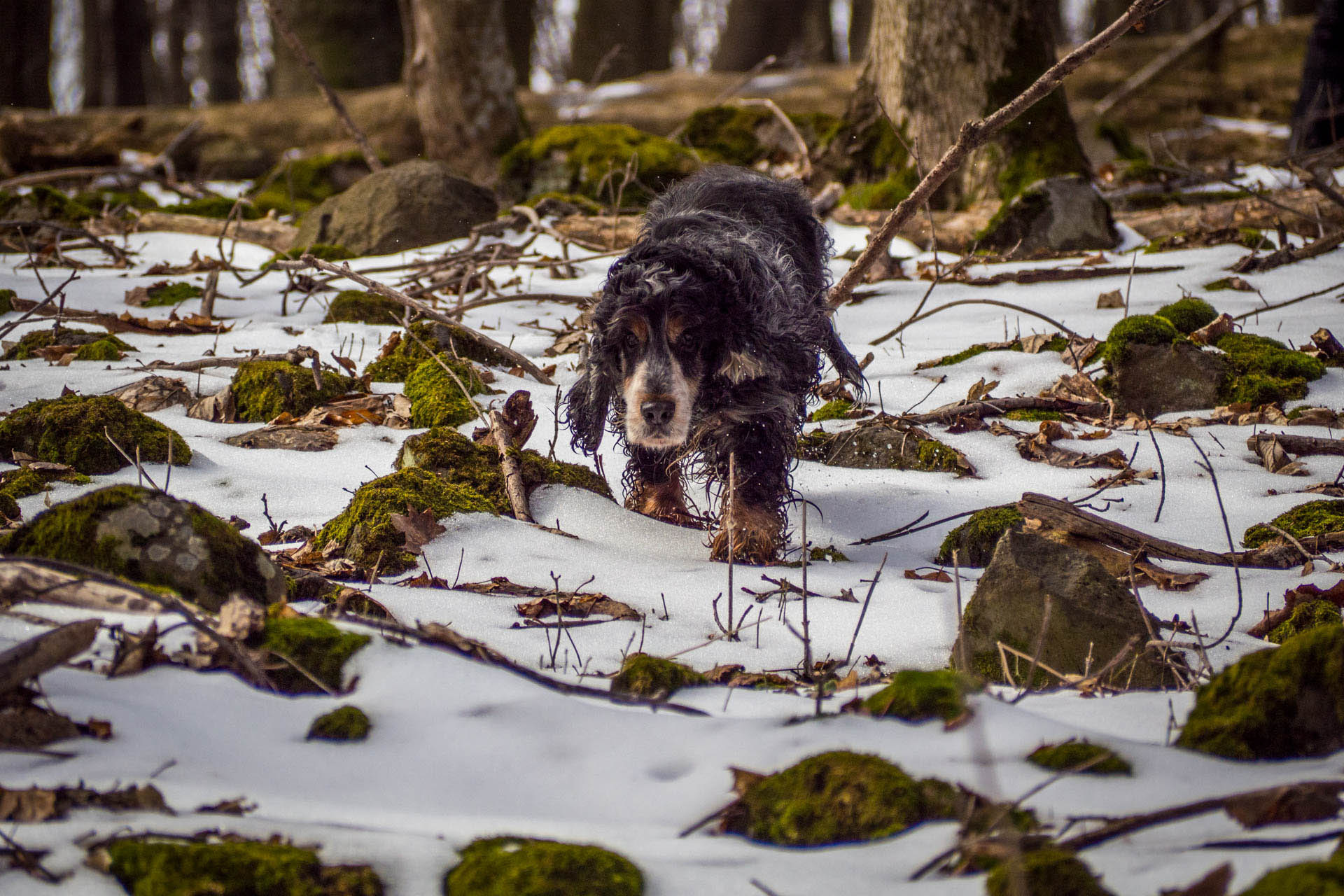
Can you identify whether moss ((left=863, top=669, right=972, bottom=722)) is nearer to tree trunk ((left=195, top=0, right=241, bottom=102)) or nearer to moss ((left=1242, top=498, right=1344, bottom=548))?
moss ((left=1242, top=498, right=1344, bottom=548))

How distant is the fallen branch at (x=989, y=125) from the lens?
3.26 metres

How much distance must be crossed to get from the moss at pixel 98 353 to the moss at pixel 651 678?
165 inches

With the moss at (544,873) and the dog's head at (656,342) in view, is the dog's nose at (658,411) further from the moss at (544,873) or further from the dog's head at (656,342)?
the moss at (544,873)

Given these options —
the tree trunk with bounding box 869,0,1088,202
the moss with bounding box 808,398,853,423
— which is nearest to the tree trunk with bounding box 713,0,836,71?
the tree trunk with bounding box 869,0,1088,202

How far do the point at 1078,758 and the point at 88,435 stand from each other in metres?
3.79

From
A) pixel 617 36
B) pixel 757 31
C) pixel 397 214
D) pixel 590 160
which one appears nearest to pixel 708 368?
pixel 397 214

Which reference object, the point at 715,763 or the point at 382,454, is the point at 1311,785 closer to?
the point at 715,763

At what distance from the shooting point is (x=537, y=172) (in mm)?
9734

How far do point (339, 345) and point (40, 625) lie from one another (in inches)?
151

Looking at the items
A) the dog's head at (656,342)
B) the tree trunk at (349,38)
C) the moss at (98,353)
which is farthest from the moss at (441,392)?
the tree trunk at (349,38)

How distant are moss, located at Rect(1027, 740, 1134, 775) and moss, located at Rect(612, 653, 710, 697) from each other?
0.84 meters

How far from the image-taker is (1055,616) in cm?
265

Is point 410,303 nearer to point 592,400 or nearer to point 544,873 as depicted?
point 592,400

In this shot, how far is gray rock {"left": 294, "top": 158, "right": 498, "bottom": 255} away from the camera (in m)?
7.64
